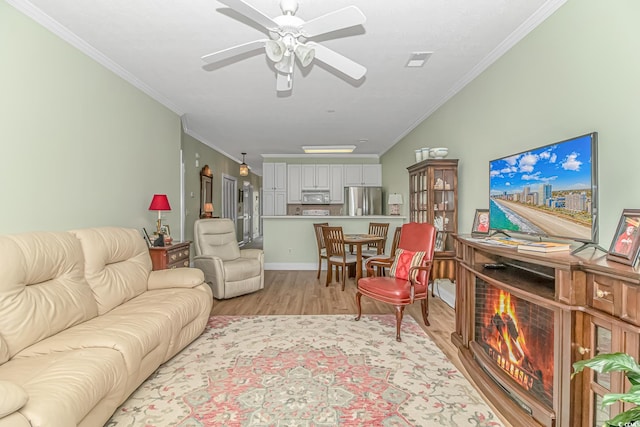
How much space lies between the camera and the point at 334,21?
1.92 m

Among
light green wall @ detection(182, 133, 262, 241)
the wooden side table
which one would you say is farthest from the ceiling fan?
light green wall @ detection(182, 133, 262, 241)

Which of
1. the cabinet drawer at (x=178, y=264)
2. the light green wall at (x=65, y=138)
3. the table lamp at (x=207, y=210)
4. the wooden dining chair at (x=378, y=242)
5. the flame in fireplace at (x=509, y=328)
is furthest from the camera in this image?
the table lamp at (x=207, y=210)

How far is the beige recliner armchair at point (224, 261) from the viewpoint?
4211 millimetres

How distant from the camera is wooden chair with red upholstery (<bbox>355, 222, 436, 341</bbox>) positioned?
304 centimetres

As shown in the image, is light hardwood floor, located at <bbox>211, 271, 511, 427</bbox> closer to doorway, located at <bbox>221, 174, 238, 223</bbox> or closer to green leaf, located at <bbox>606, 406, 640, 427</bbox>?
green leaf, located at <bbox>606, 406, 640, 427</bbox>

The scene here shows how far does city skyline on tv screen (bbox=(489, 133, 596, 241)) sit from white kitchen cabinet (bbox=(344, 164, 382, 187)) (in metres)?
5.79

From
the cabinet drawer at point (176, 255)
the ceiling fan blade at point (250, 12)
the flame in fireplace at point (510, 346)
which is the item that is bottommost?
the flame in fireplace at point (510, 346)

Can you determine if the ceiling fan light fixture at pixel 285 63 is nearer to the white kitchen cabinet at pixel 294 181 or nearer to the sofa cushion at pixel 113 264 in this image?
the sofa cushion at pixel 113 264

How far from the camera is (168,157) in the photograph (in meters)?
4.65

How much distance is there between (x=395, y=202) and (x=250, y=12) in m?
5.12

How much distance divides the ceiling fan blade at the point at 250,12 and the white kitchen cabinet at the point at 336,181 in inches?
262

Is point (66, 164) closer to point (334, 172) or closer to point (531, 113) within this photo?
point (531, 113)

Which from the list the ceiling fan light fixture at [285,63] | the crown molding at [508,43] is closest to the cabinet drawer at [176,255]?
the ceiling fan light fixture at [285,63]

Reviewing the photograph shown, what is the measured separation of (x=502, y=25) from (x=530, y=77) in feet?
1.52
